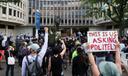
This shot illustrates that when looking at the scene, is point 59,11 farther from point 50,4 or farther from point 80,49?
point 80,49

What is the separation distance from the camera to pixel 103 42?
21.9ft

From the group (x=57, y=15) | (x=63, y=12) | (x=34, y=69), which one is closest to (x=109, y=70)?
(x=34, y=69)

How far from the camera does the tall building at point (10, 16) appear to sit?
6462cm

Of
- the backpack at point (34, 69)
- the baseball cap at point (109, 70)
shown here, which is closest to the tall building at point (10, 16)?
the backpack at point (34, 69)

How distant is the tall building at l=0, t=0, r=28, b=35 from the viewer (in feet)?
212

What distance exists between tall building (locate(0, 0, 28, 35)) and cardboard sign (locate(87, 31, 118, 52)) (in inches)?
2111

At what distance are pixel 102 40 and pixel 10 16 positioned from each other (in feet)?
205

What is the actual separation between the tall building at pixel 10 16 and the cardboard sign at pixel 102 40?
53.6 meters

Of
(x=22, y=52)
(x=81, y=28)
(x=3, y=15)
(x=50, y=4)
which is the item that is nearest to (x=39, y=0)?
(x=50, y=4)

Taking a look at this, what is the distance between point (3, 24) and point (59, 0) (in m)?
30.2

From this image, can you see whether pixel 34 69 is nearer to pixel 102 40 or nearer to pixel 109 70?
pixel 102 40

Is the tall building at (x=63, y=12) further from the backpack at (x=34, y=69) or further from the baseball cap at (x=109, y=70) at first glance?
the baseball cap at (x=109, y=70)

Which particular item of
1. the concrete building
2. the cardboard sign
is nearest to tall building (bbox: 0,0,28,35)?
the concrete building

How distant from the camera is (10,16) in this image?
6806 cm
